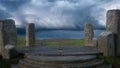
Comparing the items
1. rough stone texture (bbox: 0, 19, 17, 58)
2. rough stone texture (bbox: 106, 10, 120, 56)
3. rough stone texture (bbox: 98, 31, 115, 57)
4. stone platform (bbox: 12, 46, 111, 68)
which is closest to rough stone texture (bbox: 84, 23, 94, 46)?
rough stone texture (bbox: 106, 10, 120, 56)

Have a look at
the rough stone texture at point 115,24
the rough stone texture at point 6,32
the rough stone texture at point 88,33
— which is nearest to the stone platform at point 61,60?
the rough stone texture at point 115,24

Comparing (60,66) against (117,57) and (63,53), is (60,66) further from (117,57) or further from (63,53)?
(117,57)

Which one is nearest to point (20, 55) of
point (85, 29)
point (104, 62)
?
point (104, 62)

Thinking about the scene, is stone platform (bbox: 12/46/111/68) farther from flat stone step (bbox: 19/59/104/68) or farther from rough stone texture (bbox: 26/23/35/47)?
rough stone texture (bbox: 26/23/35/47)

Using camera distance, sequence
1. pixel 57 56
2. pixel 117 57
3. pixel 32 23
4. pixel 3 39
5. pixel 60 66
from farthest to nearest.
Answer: pixel 32 23, pixel 3 39, pixel 117 57, pixel 57 56, pixel 60 66

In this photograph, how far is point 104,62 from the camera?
17953mm

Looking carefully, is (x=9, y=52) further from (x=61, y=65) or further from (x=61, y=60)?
(x=61, y=65)

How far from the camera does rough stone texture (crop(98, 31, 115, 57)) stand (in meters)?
18.6

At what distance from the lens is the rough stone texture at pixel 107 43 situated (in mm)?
18641

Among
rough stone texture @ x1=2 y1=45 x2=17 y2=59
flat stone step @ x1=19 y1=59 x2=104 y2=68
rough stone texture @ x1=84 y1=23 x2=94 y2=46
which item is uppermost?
rough stone texture @ x1=84 y1=23 x2=94 y2=46

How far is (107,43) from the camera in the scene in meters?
18.7

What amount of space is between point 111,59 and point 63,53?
9.39ft

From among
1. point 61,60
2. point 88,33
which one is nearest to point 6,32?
point 61,60

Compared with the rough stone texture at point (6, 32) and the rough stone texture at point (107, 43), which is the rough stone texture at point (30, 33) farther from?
the rough stone texture at point (107, 43)
